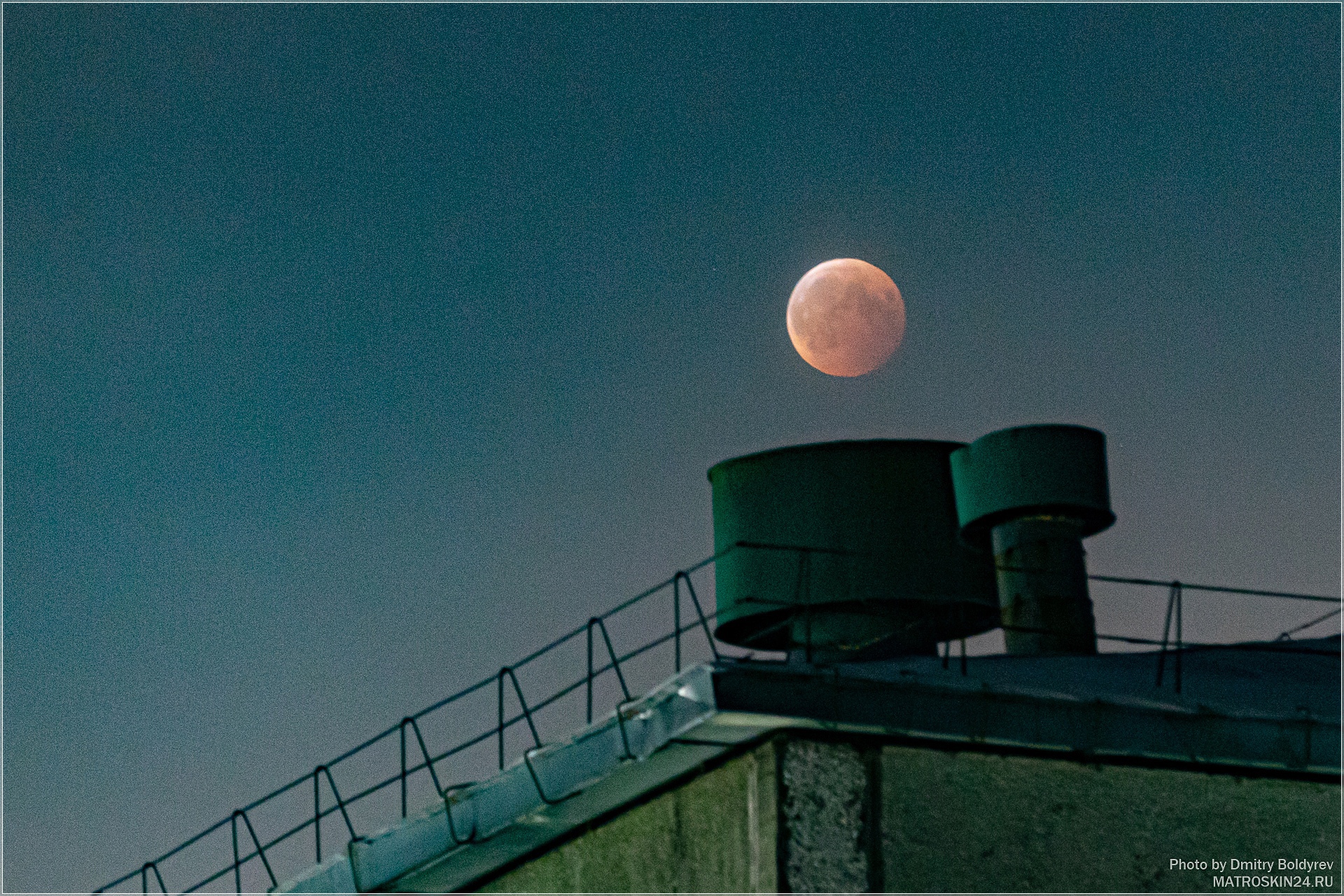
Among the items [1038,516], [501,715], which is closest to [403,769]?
[501,715]

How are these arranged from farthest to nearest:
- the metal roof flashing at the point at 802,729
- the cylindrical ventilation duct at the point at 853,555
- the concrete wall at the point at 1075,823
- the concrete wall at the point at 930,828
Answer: the cylindrical ventilation duct at the point at 853,555, the metal roof flashing at the point at 802,729, the concrete wall at the point at 1075,823, the concrete wall at the point at 930,828

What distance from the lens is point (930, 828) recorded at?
10.4 metres

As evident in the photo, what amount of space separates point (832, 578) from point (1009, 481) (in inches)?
66.7

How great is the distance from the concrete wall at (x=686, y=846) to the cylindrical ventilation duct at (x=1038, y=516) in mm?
4129

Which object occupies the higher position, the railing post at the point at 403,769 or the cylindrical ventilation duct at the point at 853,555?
the cylindrical ventilation duct at the point at 853,555

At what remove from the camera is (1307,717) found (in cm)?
1115

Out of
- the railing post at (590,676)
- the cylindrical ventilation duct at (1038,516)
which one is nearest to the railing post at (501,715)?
the railing post at (590,676)

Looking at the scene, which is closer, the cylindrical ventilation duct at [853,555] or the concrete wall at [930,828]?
the concrete wall at [930,828]

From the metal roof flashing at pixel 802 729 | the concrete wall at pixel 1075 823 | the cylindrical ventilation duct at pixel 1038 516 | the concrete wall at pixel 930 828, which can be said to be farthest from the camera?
the cylindrical ventilation duct at pixel 1038 516

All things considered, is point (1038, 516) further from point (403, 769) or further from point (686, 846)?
point (403, 769)

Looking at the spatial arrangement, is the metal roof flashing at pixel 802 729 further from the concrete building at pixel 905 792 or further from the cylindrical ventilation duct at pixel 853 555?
the cylindrical ventilation duct at pixel 853 555

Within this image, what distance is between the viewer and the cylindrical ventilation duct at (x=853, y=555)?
1366cm

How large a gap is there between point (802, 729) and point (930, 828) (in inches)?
40.4

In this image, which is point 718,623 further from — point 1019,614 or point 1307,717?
point 1307,717
